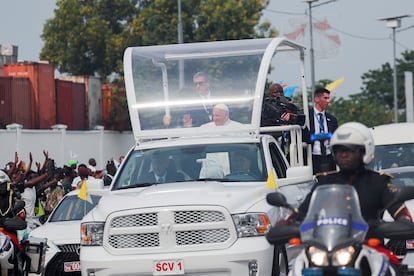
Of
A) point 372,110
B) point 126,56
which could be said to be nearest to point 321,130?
point 126,56

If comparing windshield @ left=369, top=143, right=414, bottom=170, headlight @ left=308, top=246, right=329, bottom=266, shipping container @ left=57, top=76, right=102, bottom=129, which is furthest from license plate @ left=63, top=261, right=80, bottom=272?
shipping container @ left=57, top=76, right=102, bottom=129

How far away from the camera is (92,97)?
6016 cm

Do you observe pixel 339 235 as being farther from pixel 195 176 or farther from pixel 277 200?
pixel 195 176

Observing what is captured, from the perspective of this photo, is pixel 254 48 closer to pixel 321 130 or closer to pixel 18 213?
pixel 321 130

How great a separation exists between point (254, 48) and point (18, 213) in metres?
3.50

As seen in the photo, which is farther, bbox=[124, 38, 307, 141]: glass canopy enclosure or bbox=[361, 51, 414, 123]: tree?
bbox=[361, 51, 414, 123]: tree

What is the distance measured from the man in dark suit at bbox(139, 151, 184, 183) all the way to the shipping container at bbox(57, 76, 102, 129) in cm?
4540

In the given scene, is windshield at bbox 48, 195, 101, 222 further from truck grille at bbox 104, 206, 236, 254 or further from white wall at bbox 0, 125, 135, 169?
white wall at bbox 0, 125, 135, 169

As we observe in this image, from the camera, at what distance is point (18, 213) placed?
13805 mm

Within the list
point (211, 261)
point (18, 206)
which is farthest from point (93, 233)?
point (18, 206)

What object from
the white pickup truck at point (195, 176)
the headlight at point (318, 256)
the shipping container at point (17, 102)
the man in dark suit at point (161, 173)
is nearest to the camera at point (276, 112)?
the white pickup truck at point (195, 176)

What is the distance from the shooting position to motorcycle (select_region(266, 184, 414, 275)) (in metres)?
7.33

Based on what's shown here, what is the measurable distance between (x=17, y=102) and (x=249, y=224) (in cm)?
4064

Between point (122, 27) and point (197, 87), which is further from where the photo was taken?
point (122, 27)
